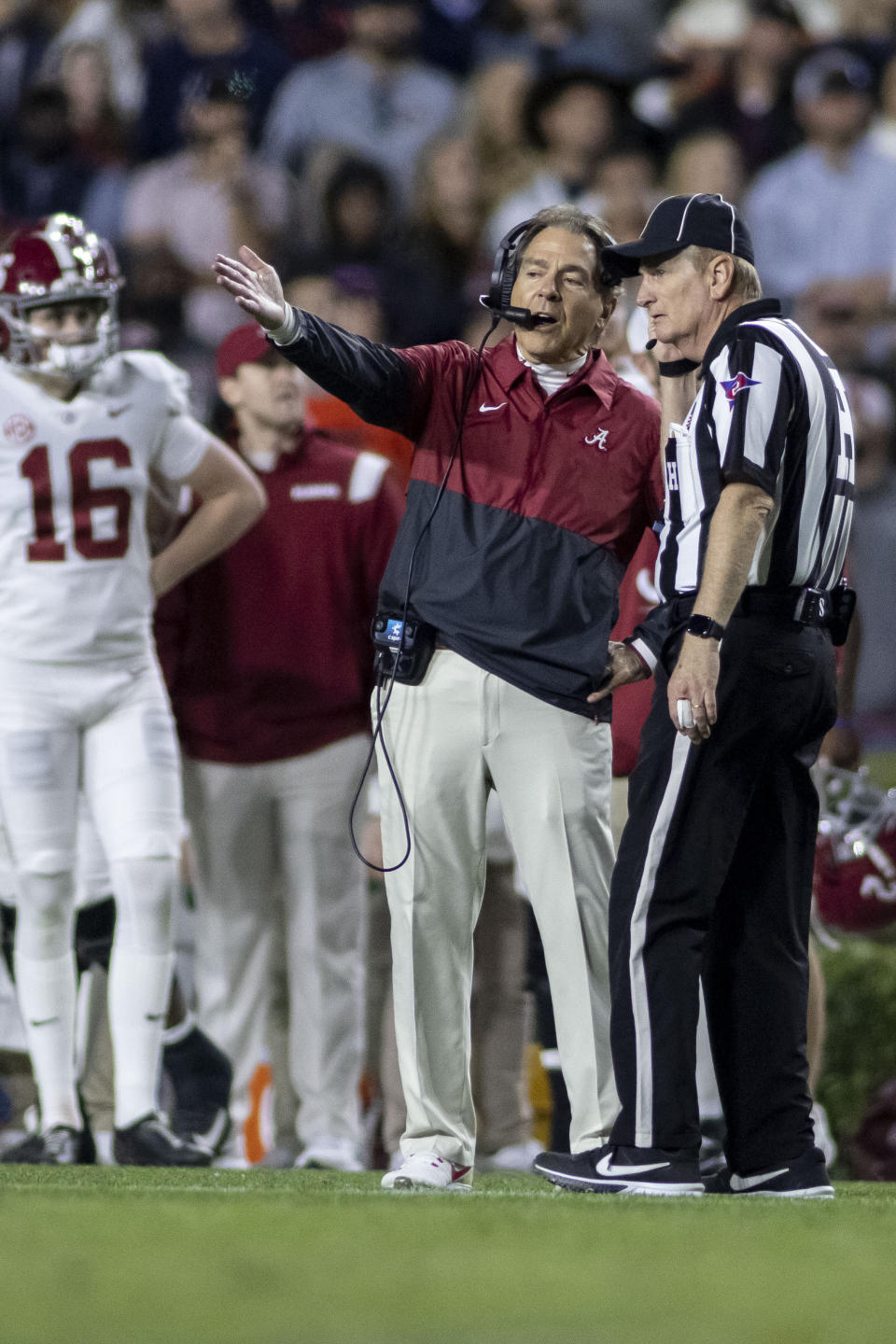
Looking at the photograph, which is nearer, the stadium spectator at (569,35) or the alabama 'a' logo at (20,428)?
the alabama 'a' logo at (20,428)

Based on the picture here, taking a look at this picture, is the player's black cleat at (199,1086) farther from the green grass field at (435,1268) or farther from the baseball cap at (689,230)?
the baseball cap at (689,230)

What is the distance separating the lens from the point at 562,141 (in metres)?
10.5

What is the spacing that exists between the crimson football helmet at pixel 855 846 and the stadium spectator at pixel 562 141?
16.9 feet

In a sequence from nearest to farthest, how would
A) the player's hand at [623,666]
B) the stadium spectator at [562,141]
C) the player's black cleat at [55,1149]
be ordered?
the player's hand at [623,666] < the player's black cleat at [55,1149] < the stadium spectator at [562,141]

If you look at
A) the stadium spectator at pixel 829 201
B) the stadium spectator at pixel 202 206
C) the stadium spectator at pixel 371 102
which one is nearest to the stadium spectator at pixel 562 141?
the stadium spectator at pixel 371 102

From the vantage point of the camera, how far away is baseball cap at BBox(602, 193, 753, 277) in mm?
3871

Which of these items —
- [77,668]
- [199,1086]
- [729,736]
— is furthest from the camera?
[199,1086]

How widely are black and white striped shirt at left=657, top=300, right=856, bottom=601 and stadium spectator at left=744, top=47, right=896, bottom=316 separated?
6.48 metres

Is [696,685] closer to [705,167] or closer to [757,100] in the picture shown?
[705,167]

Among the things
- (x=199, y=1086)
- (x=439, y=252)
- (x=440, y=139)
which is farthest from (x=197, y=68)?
(x=199, y=1086)

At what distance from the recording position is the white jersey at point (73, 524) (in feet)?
17.1

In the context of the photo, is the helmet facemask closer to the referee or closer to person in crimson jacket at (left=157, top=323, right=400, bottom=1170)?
person in crimson jacket at (left=157, top=323, right=400, bottom=1170)

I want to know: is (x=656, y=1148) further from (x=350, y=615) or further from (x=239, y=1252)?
(x=350, y=615)

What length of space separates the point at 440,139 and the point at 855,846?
5930mm
